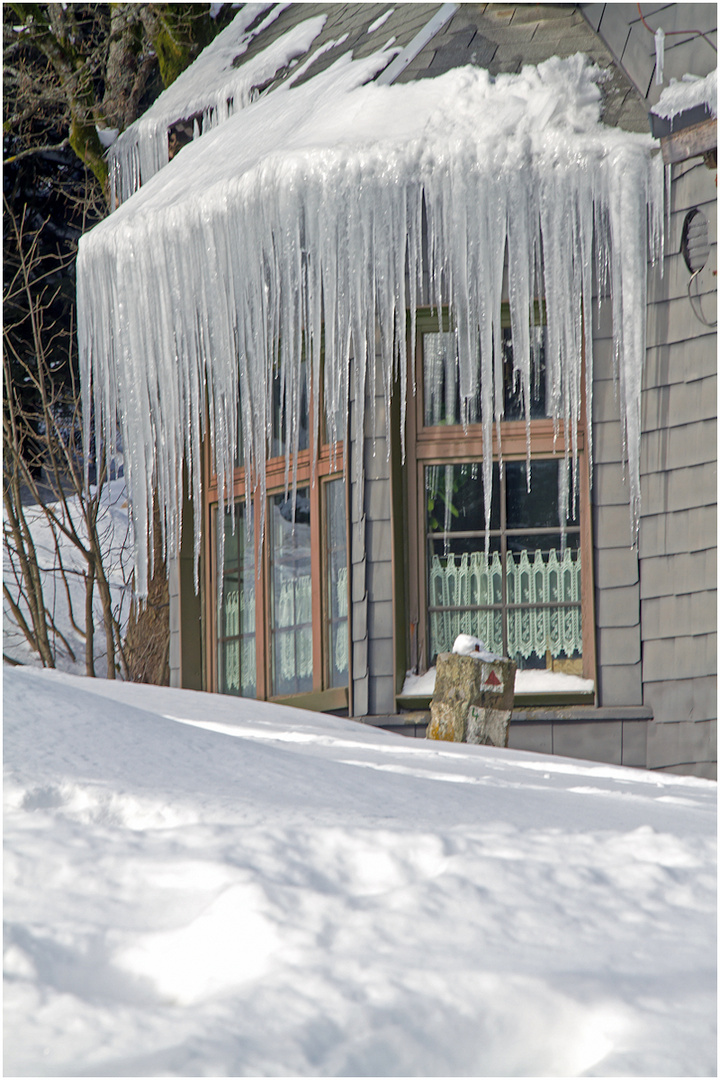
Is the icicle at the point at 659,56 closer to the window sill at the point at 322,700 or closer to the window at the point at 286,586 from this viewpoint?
the window at the point at 286,586

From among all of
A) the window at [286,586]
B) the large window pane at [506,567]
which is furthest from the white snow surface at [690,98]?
the window at [286,586]

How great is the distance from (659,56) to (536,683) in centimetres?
310

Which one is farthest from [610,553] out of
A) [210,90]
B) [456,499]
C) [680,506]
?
[210,90]

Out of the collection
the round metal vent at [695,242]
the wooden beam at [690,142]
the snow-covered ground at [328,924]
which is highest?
the wooden beam at [690,142]

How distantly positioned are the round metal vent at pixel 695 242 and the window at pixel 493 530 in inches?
34.6

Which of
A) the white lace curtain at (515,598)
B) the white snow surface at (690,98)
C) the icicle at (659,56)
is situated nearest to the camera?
the white snow surface at (690,98)

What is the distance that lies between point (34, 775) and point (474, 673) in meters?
2.62

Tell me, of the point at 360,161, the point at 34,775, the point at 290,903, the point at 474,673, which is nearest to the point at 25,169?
the point at 360,161

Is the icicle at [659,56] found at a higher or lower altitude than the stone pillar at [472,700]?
higher

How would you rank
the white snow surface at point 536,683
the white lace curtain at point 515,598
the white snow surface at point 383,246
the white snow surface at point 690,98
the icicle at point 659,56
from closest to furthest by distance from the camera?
the white snow surface at point 690,98, the icicle at point 659,56, the white snow surface at point 383,246, the white snow surface at point 536,683, the white lace curtain at point 515,598

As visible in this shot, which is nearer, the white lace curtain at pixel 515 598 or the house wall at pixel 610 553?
the house wall at pixel 610 553

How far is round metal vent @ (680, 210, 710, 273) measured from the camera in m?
4.82

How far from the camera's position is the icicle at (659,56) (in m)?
4.80

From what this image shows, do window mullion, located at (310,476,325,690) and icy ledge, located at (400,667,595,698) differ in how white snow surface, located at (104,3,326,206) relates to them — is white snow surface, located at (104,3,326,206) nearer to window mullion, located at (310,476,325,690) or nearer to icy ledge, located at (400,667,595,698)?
window mullion, located at (310,476,325,690)
